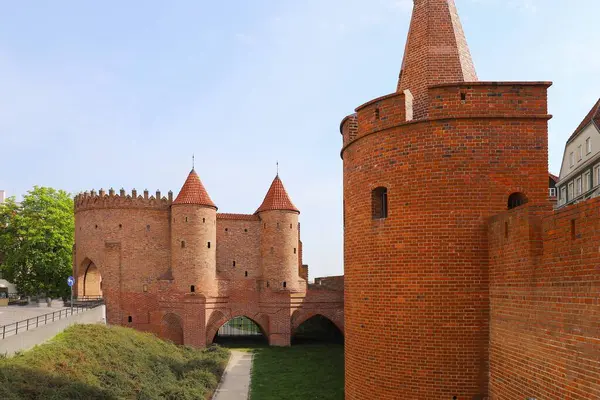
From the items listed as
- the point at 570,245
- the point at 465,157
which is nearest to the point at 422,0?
the point at 465,157

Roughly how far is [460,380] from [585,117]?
103 feet

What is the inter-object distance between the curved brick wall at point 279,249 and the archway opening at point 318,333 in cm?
429

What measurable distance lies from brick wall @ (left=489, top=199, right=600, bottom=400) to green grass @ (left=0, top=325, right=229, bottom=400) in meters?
11.3

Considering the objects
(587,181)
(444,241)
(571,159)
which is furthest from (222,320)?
(444,241)

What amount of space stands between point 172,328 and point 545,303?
1142 inches

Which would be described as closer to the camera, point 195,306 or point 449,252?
point 449,252

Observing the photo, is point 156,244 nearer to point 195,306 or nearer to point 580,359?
point 195,306

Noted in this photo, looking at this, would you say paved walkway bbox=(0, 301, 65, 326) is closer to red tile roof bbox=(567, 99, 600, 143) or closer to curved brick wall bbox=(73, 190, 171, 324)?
curved brick wall bbox=(73, 190, 171, 324)

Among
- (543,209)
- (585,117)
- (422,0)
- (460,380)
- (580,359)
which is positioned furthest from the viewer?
(585,117)

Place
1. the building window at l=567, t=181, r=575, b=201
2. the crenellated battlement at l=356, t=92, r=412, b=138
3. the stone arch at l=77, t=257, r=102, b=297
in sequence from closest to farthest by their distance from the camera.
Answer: the crenellated battlement at l=356, t=92, r=412, b=138, the stone arch at l=77, t=257, r=102, b=297, the building window at l=567, t=181, r=575, b=201

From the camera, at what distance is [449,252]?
8.92m

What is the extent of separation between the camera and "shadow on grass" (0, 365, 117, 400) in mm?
13570

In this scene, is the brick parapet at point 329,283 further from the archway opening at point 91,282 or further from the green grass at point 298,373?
the archway opening at point 91,282

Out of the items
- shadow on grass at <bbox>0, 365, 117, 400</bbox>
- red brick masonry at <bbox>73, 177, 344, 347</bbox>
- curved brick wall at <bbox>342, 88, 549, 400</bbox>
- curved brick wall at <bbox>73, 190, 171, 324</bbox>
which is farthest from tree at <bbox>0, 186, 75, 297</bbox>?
curved brick wall at <bbox>342, 88, 549, 400</bbox>
